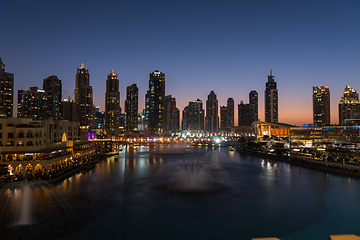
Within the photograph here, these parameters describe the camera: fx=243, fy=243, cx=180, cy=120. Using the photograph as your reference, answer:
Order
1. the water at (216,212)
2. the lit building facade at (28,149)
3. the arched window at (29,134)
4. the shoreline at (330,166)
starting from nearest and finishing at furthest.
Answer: the water at (216,212) < the lit building facade at (28,149) < the arched window at (29,134) < the shoreline at (330,166)

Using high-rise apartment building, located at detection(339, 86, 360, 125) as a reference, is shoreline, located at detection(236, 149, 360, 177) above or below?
below

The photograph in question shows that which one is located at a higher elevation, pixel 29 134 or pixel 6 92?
pixel 6 92

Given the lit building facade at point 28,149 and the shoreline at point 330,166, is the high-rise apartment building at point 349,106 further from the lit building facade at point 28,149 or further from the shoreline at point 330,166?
the lit building facade at point 28,149

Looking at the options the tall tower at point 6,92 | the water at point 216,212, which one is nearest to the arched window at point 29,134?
the water at point 216,212

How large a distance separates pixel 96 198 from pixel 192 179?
16.6 meters

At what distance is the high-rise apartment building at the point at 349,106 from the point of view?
553 feet

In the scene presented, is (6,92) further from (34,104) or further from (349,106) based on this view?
(349,106)

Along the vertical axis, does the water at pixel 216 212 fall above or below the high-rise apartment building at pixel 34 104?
below

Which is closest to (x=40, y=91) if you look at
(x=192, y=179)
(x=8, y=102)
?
(x=8, y=102)

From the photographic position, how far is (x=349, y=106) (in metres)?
171

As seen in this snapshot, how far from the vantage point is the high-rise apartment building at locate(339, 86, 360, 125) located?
168 meters

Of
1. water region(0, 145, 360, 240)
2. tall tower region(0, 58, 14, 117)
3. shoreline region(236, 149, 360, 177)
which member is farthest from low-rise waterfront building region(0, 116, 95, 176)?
tall tower region(0, 58, 14, 117)

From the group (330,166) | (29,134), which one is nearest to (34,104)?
(29,134)

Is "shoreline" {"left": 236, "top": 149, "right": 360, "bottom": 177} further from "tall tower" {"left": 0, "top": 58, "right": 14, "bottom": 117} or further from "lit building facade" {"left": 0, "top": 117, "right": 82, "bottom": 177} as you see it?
"tall tower" {"left": 0, "top": 58, "right": 14, "bottom": 117}
